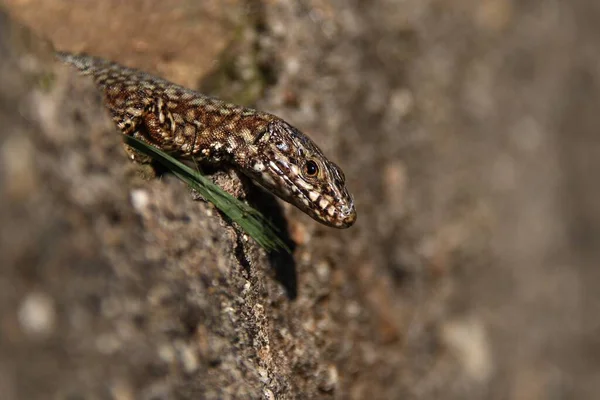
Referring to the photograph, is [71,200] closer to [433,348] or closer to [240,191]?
[240,191]

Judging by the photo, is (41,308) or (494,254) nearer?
(41,308)

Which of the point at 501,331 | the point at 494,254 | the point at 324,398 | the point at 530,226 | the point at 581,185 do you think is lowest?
the point at 324,398

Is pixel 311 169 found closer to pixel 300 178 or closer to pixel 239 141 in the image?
pixel 300 178

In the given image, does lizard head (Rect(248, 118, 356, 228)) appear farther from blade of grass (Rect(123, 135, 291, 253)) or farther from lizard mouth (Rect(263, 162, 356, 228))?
blade of grass (Rect(123, 135, 291, 253))

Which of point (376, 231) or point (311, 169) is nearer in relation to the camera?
point (311, 169)

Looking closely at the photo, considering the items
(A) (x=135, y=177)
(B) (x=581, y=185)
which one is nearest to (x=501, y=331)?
(B) (x=581, y=185)

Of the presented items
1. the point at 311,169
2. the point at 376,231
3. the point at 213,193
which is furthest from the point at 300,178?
the point at 376,231

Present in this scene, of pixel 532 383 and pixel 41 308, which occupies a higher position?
pixel 532 383

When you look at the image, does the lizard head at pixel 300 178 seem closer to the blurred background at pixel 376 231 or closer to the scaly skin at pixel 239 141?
the scaly skin at pixel 239 141
